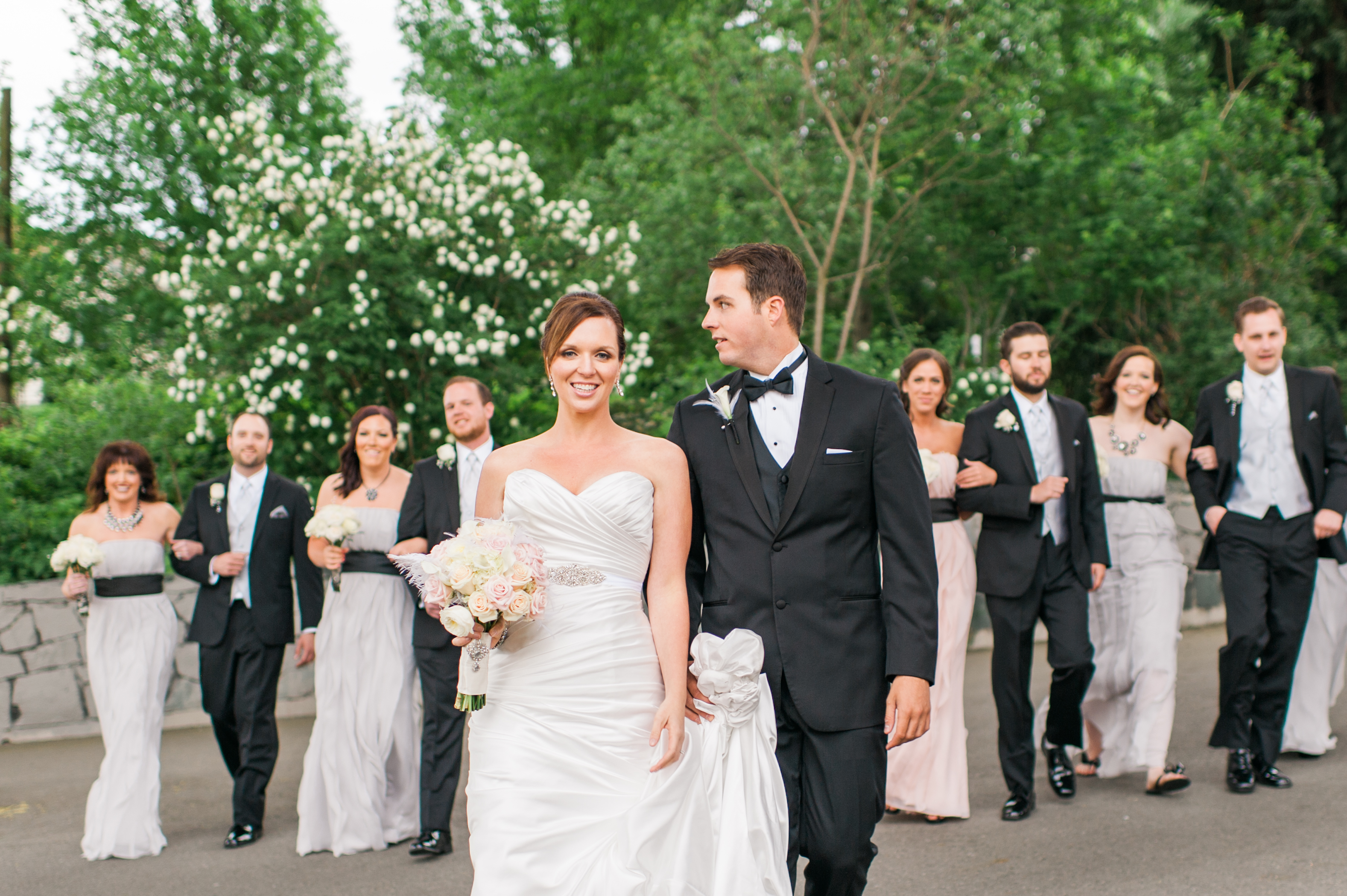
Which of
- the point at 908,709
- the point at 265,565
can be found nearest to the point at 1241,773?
the point at 908,709

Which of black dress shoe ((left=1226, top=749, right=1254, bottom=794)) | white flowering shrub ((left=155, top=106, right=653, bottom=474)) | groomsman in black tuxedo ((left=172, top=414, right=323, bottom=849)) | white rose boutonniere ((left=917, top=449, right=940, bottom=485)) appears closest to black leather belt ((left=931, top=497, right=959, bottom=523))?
white rose boutonniere ((left=917, top=449, right=940, bottom=485))

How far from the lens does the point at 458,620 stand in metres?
3.30

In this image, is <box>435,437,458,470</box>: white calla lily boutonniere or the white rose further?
<box>435,437,458,470</box>: white calla lily boutonniere

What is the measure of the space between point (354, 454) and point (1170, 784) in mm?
4995

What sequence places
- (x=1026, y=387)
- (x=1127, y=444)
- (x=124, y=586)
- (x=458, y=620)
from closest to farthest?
(x=458, y=620), (x=1026, y=387), (x=124, y=586), (x=1127, y=444)

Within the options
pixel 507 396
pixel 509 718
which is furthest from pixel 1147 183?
pixel 509 718

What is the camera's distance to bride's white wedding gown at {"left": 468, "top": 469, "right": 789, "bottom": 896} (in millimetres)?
3234

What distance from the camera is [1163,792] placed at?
21.1 feet

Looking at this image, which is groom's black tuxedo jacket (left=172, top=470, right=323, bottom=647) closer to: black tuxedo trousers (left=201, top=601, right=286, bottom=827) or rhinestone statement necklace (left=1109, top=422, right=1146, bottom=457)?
black tuxedo trousers (left=201, top=601, right=286, bottom=827)

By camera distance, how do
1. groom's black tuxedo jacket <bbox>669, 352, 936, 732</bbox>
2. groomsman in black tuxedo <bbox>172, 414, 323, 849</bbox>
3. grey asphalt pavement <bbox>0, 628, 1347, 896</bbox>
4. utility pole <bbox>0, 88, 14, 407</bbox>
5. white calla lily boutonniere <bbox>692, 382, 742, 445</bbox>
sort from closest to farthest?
1. groom's black tuxedo jacket <bbox>669, 352, 936, 732</bbox>
2. white calla lily boutonniere <bbox>692, 382, 742, 445</bbox>
3. grey asphalt pavement <bbox>0, 628, 1347, 896</bbox>
4. groomsman in black tuxedo <bbox>172, 414, 323, 849</bbox>
5. utility pole <bbox>0, 88, 14, 407</bbox>

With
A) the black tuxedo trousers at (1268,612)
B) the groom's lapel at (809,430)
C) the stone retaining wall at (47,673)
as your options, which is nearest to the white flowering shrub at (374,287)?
the stone retaining wall at (47,673)

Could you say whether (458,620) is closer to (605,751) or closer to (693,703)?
(605,751)

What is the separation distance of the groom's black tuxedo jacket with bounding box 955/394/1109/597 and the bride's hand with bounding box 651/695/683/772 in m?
3.33

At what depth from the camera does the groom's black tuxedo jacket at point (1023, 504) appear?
6.32 meters
